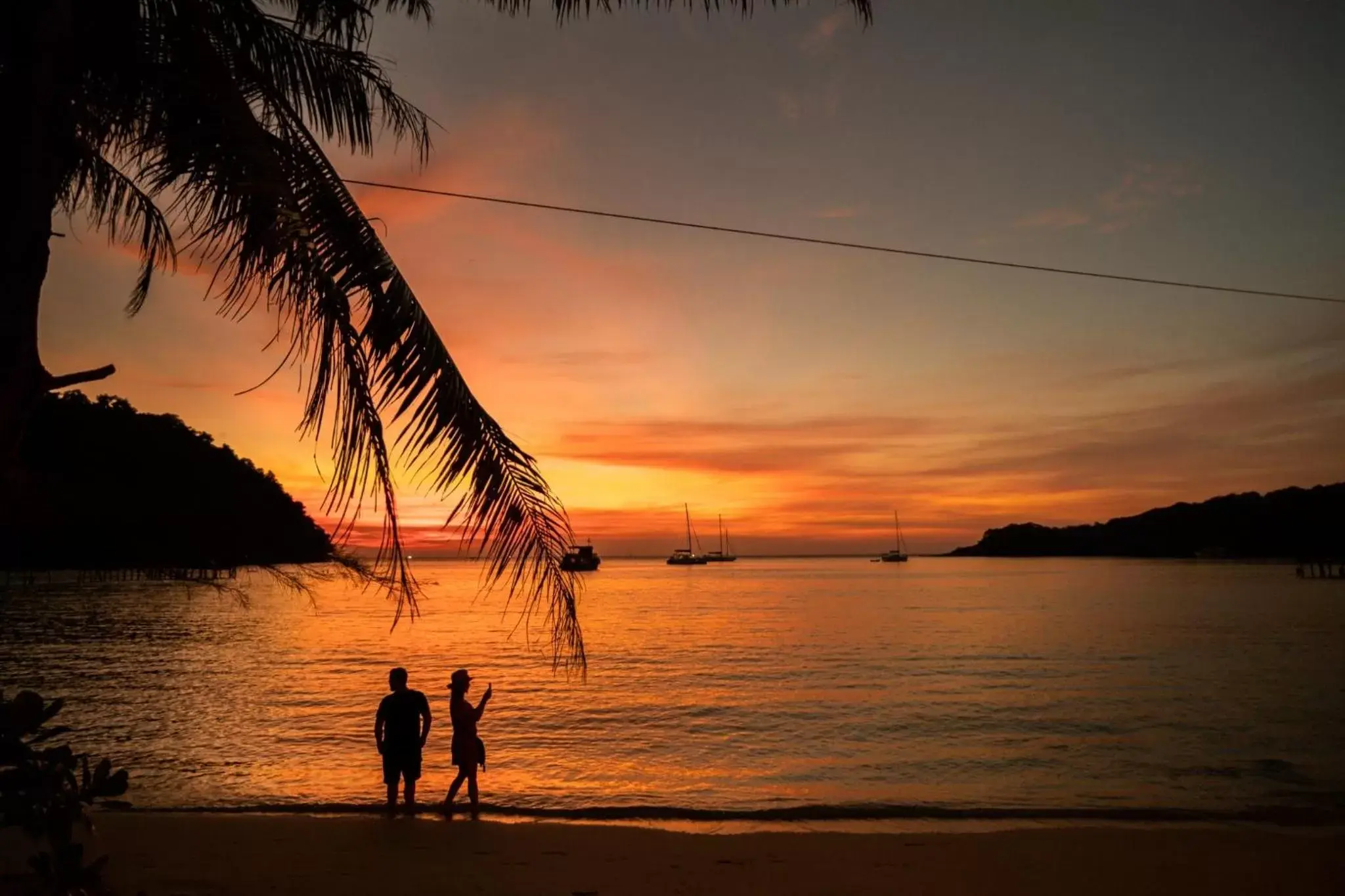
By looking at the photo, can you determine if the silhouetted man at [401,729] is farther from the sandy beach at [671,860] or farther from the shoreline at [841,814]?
the shoreline at [841,814]

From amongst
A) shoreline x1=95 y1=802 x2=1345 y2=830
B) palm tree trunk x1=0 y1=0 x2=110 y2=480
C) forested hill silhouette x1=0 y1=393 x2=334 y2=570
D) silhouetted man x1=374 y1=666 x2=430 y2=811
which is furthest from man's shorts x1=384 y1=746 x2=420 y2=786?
palm tree trunk x1=0 y1=0 x2=110 y2=480

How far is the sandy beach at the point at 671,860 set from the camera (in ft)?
25.7

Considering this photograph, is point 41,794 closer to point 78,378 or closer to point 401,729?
point 78,378

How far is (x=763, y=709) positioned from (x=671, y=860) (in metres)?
13.8

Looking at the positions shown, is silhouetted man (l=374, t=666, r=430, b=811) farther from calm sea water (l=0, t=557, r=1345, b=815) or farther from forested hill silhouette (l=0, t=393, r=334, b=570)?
calm sea water (l=0, t=557, r=1345, b=815)

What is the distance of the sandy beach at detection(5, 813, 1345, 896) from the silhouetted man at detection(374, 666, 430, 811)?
2.23 feet

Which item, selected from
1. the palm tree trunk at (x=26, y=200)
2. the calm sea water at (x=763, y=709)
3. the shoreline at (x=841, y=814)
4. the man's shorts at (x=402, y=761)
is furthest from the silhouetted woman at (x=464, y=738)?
the palm tree trunk at (x=26, y=200)

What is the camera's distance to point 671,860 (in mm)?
8742

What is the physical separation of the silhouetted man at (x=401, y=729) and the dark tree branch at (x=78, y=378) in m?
5.49

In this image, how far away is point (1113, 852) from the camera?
922 centimetres

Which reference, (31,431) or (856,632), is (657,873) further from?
(856,632)

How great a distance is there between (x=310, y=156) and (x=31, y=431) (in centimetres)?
690

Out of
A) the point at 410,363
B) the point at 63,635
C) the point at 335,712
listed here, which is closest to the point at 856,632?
the point at 335,712

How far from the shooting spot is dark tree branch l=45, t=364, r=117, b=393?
12.6 ft
